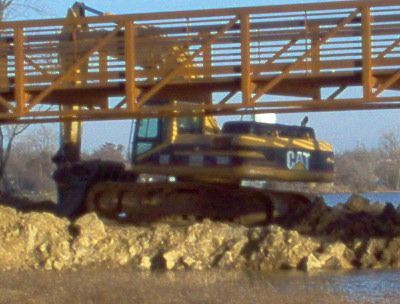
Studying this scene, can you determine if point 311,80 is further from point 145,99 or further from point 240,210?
point 240,210

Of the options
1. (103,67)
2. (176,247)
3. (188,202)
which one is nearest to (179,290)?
(176,247)

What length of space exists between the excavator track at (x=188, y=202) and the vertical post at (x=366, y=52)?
825 centimetres

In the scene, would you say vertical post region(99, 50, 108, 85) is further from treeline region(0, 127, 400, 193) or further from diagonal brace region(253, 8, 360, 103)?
treeline region(0, 127, 400, 193)

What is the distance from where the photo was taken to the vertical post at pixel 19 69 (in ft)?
89.4

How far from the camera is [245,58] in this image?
25.8m

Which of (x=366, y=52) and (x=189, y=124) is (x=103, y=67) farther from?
(x=189, y=124)

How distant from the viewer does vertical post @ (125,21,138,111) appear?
26.4 m

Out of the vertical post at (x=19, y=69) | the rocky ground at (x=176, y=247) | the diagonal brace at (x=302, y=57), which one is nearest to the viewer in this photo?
the diagonal brace at (x=302, y=57)

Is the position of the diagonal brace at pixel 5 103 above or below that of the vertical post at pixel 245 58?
below

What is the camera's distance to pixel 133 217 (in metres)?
34.1

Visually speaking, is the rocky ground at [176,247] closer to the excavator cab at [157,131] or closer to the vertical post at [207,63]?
the vertical post at [207,63]

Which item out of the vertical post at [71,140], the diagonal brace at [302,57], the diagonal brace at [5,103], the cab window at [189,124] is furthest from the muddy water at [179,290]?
the vertical post at [71,140]

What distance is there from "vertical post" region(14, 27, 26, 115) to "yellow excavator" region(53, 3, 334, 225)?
5407 millimetres

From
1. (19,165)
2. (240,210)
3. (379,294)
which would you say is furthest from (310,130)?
(19,165)
